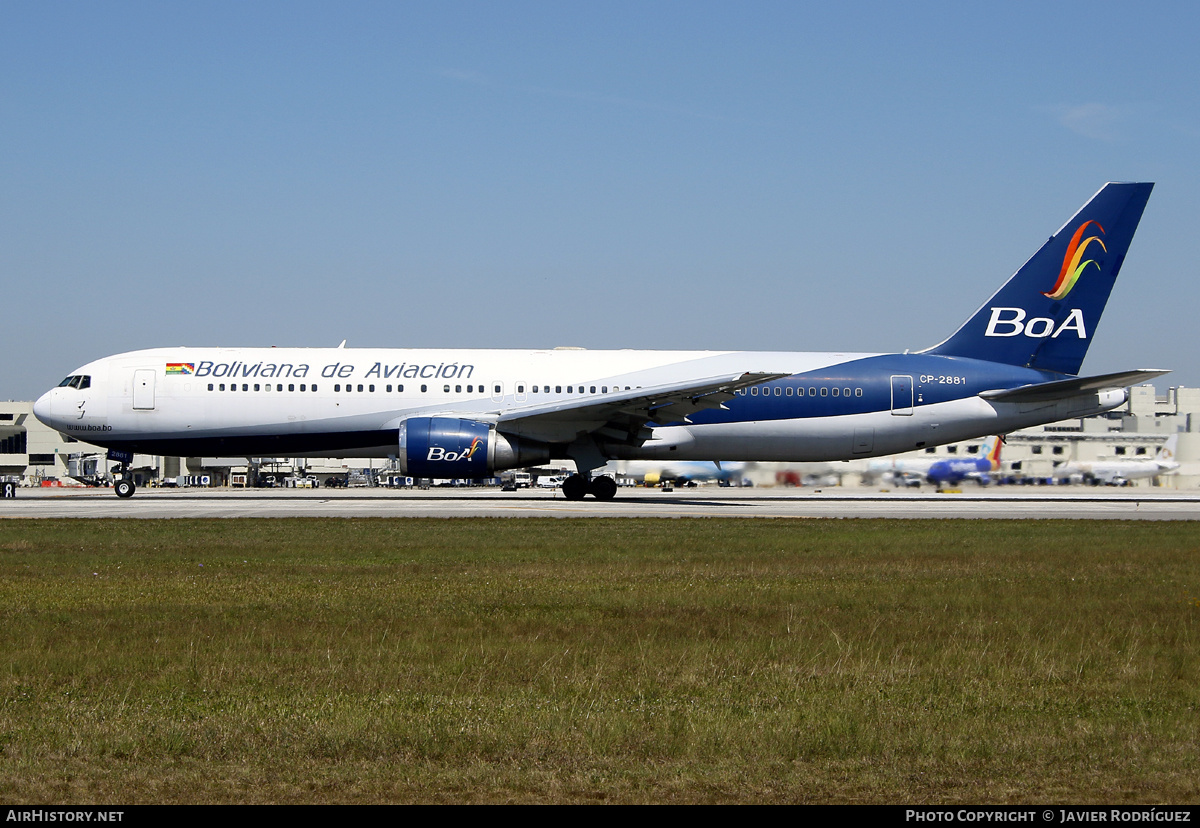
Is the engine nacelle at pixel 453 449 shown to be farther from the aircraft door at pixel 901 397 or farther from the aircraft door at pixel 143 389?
the aircraft door at pixel 901 397

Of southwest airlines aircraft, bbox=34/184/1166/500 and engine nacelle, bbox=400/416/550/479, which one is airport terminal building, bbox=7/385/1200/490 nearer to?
southwest airlines aircraft, bbox=34/184/1166/500

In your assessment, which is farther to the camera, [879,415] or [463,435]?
[879,415]

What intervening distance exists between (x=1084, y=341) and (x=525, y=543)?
23.1 metres

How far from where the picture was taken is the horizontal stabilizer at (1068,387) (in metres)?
30.7

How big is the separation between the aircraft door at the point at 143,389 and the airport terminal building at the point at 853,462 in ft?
24.0

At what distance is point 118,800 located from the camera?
5547mm

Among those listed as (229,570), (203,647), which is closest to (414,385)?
(229,570)

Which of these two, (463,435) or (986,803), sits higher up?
(463,435)

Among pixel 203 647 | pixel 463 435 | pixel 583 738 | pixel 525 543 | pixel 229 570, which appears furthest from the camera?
pixel 463 435

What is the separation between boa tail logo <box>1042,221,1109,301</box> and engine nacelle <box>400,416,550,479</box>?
57.0 feet

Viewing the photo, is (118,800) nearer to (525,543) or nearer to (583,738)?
(583,738)

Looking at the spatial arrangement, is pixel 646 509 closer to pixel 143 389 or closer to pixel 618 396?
pixel 618 396

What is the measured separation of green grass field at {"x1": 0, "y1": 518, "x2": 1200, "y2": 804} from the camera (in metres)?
5.95

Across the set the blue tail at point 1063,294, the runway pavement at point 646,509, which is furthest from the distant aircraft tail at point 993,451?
the blue tail at point 1063,294
